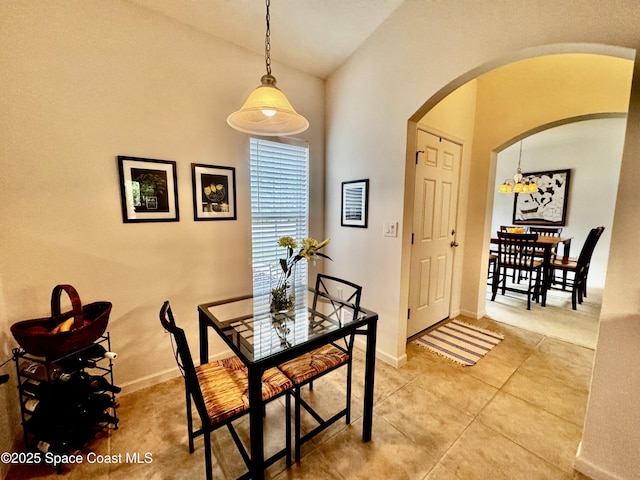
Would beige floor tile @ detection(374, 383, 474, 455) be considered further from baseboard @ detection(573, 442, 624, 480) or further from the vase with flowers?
the vase with flowers

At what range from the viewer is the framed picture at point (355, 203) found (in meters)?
2.49

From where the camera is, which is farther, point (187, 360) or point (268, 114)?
point (268, 114)

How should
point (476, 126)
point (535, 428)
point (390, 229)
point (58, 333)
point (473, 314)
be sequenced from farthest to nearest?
point (473, 314) → point (476, 126) → point (390, 229) → point (535, 428) → point (58, 333)

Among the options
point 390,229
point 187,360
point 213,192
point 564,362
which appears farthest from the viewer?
point 564,362

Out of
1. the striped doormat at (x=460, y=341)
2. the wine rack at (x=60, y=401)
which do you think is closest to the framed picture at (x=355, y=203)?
the striped doormat at (x=460, y=341)

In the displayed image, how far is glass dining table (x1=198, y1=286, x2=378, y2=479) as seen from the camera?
3.90 ft

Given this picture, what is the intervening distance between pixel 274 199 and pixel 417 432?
2.14 meters

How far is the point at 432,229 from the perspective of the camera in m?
2.86

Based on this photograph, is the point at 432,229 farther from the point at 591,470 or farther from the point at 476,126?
the point at 591,470

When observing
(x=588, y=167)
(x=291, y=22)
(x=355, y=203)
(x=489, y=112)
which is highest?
(x=291, y=22)

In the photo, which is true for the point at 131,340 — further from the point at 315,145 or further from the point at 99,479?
the point at 315,145

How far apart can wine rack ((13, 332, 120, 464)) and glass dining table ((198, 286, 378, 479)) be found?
2.06 feet

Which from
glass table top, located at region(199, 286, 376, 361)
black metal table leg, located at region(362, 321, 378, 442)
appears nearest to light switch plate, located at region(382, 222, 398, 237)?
glass table top, located at region(199, 286, 376, 361)

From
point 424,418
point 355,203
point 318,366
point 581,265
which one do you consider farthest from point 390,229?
point 581,265
